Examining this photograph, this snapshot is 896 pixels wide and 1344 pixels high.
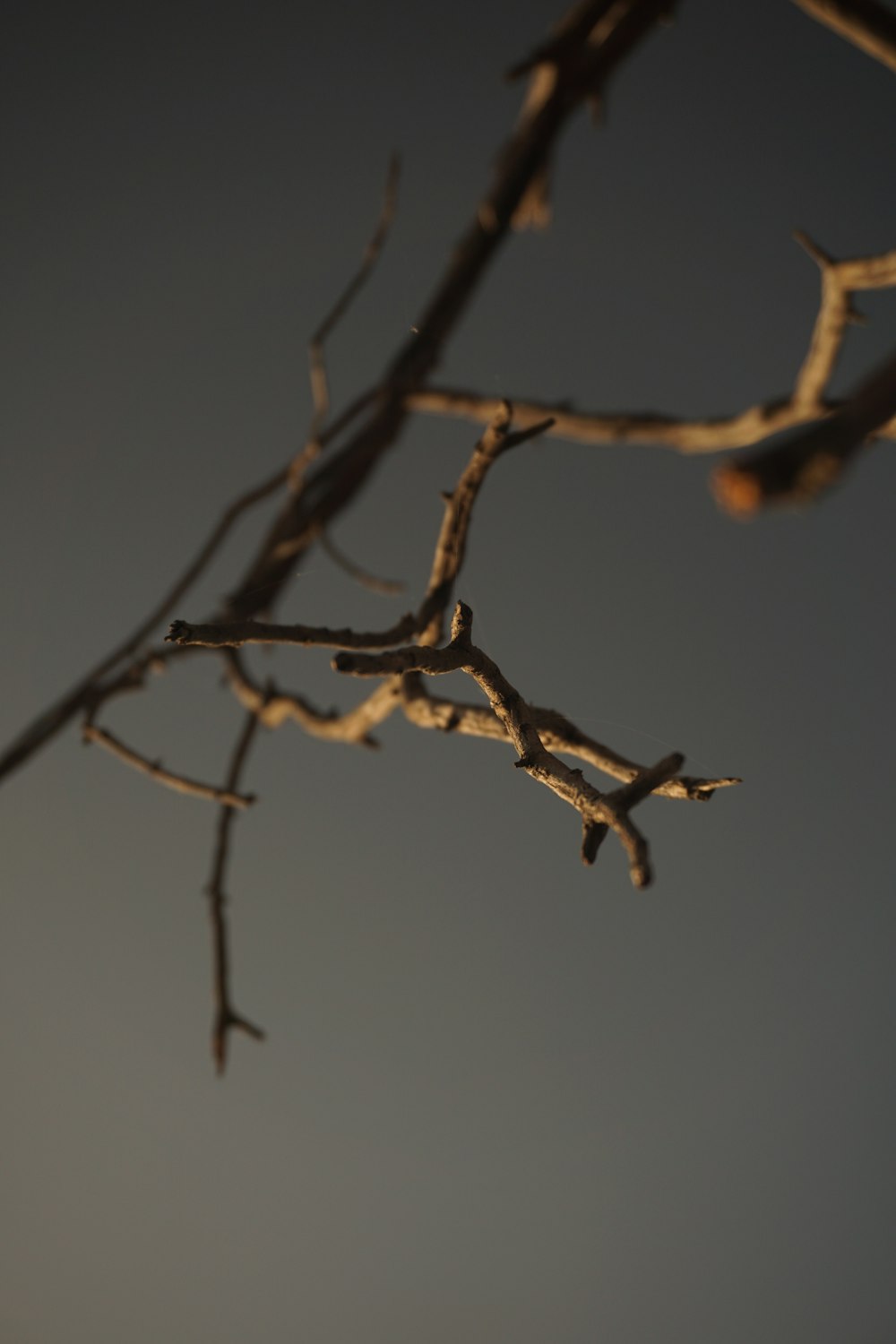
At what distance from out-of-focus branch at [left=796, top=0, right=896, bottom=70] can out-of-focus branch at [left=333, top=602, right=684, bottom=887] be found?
0.51 metres

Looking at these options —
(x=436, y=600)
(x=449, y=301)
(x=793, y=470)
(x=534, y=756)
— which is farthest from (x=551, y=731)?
(x=449, y=301)

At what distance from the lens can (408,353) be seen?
119 cm

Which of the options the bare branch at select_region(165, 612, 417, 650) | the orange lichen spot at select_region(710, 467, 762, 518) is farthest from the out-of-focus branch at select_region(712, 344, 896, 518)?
the bare branch at select_region(165, 612, 417, 650)

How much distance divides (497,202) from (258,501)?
630 mm

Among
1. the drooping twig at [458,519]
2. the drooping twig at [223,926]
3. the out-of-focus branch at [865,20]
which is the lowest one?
the drooping twig at [223,926]

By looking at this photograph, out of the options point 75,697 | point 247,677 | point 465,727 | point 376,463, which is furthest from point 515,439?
point 75,697

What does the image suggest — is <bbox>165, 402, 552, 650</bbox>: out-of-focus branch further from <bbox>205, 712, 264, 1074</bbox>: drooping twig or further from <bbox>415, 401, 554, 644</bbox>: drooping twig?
<bbox>205, 712, 264, 1074</bbox>: drooping twig

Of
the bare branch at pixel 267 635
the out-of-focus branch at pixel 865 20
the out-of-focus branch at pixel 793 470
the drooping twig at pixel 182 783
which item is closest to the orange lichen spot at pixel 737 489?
the out-of-focus branch at pixel 793 470

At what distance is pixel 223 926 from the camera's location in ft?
4.29

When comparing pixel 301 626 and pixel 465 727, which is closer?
pixel 301 626

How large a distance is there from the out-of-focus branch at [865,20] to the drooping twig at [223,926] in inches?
43.6

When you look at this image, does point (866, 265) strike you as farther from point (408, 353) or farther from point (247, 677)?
point (247, 677)

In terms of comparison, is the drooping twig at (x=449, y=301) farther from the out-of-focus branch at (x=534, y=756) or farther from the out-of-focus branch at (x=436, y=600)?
the out-of-focus branch at (x=534, y=756)

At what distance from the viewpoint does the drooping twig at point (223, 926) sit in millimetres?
1232
